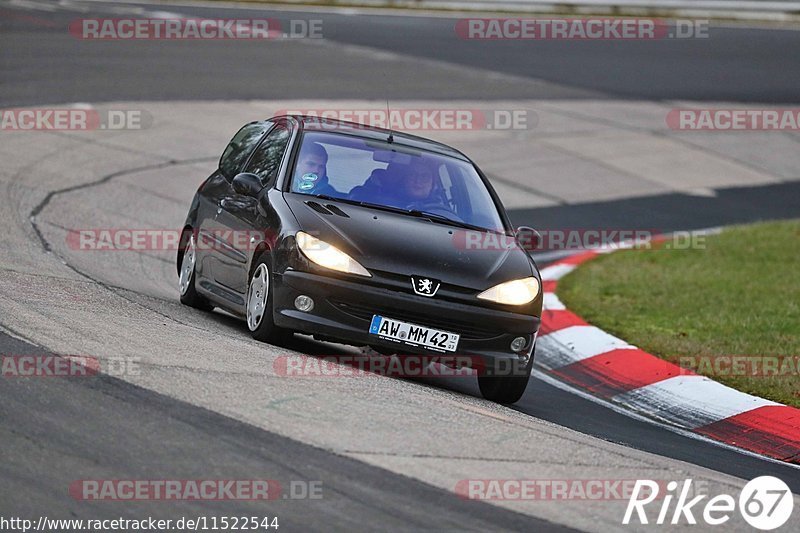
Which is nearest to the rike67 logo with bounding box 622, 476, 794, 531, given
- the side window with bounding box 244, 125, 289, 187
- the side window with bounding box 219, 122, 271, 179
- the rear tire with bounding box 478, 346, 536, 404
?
the rear tire with bounding box 478, 346, 536, 404

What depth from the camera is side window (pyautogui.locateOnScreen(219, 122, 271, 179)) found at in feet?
34.8

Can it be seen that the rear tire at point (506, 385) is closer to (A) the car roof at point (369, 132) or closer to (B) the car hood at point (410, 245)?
(B) the car hood at point (410, 245)

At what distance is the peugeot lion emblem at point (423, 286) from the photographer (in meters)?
8.46

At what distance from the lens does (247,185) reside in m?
9.55

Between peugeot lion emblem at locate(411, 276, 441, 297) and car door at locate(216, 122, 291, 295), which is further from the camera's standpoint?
car door at locate(216, 122, 291, 295)

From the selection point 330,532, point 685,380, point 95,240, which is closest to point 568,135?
point 95,240

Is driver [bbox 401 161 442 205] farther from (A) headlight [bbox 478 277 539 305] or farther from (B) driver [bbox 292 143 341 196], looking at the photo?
(A) headlight [bbox 478 277 539 305]

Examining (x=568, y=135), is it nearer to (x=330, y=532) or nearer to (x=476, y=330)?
(x=476, y=330)

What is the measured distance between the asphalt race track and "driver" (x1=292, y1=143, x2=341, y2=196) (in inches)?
43.3

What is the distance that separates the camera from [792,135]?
25.6m

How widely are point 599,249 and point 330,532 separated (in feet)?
38.7

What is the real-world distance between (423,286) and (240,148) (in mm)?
2904

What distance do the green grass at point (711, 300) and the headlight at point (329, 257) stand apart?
330 cm

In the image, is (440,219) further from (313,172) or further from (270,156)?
(270,156)
